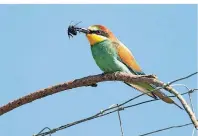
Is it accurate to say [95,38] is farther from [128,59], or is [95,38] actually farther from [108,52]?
[128,59]

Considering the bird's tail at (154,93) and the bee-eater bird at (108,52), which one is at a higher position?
the bee-eater bird at (108,52)

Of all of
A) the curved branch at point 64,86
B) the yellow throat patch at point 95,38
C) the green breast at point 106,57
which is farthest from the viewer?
the yellow throat patch at point 95,38

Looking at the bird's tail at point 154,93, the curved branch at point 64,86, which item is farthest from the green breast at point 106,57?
the curved branch at point 64,86

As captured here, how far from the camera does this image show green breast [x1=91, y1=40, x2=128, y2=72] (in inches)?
113

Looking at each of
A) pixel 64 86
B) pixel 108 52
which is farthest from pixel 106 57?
pixel 64 86

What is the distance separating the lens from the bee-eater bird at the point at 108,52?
2889 millimetres

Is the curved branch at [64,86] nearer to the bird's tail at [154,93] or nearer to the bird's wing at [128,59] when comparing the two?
the bird's tail at [154,93]

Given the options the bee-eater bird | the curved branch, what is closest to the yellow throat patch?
the bee-eater bird

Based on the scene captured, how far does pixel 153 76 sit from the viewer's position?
2.18 m

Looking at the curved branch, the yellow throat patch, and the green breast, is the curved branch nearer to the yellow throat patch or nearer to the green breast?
the green breast

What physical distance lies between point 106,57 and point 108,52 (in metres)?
0.03

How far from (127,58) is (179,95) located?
0.97m

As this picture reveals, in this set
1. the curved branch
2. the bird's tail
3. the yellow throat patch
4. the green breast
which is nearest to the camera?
the curved branch

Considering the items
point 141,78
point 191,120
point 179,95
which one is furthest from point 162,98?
point 191,120
